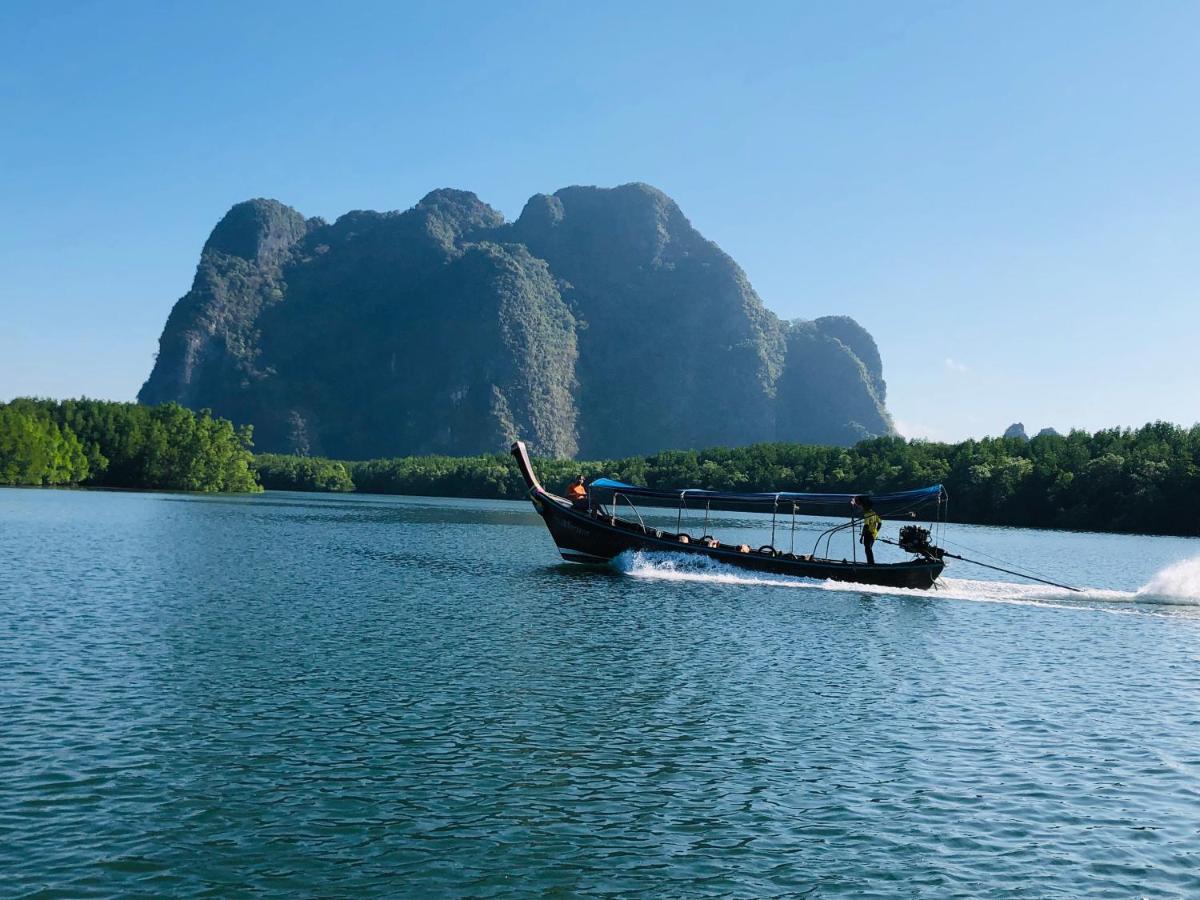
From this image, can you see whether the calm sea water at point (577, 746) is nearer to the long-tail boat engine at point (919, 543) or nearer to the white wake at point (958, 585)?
the white wake at point (958, 585)

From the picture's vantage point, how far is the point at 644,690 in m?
24.5

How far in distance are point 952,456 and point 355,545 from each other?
380 ft

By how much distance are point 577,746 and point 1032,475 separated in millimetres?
133914

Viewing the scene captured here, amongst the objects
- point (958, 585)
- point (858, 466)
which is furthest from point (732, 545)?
point (858, 466)

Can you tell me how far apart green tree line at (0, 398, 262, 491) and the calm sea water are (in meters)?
128

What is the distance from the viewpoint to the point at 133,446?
168 metres

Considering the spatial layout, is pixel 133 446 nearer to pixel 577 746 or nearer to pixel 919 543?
pixel 919 543

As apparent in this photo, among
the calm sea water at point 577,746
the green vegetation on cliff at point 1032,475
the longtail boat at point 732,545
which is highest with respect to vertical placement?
the green vegetation on cliff at point 1032,475


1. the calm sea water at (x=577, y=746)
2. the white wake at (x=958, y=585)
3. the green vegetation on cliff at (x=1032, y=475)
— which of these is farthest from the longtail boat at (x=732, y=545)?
the green vegetation on cliff at (x=1032, y=475)

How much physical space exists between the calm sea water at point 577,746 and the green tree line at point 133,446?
12832cm

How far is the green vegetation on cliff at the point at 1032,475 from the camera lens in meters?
123

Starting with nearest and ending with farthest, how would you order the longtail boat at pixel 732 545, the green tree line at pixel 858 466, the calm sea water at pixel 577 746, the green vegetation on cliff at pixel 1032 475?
the calm sea water at pixel 577 746
the longtail boat at pixel 732 545
the green vegetation on cliff at pixel 1032 475
the green tree line at pixel 858 466

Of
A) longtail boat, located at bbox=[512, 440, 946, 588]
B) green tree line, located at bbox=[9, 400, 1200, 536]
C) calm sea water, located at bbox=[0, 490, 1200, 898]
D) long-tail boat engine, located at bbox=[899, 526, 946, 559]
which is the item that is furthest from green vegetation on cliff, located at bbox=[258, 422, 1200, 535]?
calm sea water, located at bbox=[0, 490, 1200, 898]

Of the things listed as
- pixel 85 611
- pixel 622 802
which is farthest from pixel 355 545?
pixel 622 802
